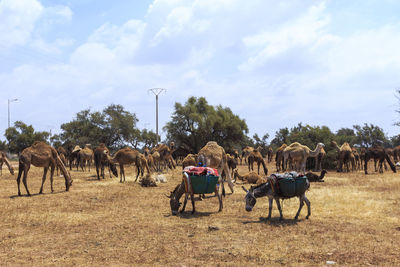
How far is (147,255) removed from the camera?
6699mm

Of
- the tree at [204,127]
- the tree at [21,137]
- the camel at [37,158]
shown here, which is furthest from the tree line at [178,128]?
the camel at [37,158]

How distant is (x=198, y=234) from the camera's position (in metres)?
8.19

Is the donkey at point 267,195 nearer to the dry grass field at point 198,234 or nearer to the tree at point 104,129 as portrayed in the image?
the dry grass field at point 198,234

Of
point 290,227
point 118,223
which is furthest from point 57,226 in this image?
point 290,227

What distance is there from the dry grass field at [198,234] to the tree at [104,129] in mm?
35480

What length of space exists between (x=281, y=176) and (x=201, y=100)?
4333cm

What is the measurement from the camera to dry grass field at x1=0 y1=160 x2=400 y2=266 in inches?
255

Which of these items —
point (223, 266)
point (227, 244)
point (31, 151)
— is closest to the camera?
point (223, 266)

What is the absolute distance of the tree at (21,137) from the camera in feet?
201

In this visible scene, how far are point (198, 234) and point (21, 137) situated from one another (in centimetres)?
6182

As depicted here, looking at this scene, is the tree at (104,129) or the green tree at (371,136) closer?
the tree at (104,129)

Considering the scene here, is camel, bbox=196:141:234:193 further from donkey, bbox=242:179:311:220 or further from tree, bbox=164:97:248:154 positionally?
tree, bbox=164:97:248:154

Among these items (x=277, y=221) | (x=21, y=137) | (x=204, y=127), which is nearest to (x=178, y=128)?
(x=204, y=127)

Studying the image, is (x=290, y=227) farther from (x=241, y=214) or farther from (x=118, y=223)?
(x=118, y=223)
